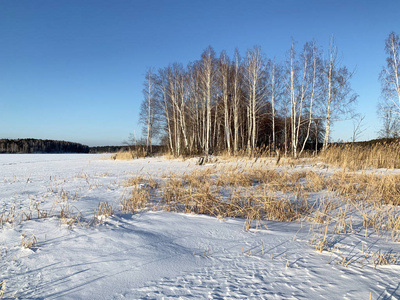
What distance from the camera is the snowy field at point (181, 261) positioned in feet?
4.20

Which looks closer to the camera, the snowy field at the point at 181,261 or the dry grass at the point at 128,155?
the snowy field at the point at 181,261

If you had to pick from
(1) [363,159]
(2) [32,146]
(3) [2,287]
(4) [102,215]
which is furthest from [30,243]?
(2) [32,146]

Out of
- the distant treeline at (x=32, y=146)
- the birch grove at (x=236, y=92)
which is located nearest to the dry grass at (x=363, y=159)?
the birch grove at (x=236, y=92)

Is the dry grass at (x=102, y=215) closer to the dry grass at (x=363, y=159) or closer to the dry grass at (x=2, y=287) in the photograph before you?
the dry grass at (x=2, y=287)

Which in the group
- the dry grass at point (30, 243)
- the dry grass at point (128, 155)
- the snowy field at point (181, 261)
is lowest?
the snowy field at point (181, 261)

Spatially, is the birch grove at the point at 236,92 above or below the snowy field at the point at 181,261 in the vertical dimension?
above

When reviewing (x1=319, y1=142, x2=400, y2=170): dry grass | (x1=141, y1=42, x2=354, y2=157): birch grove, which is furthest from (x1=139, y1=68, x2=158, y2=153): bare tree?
(x1=319, y1=142, x2=400, y2=170): dry grass

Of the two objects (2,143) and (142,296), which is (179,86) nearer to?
(142,296)

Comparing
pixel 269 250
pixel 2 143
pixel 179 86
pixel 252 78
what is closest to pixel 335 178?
pixel 269 250

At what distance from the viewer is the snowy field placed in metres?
1.28

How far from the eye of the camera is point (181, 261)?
166 centimetres

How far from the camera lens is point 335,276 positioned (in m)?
1.44

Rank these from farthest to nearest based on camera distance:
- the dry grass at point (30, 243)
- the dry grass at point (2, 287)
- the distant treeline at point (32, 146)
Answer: the distant treeline at point (32, 146), the dry grass at point (30, 243), the dry grass at point (2, 287)

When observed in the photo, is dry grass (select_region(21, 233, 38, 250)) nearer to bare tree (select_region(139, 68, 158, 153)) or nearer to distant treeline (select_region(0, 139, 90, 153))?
bare tree (select_region(139, 68, 158, 153))
